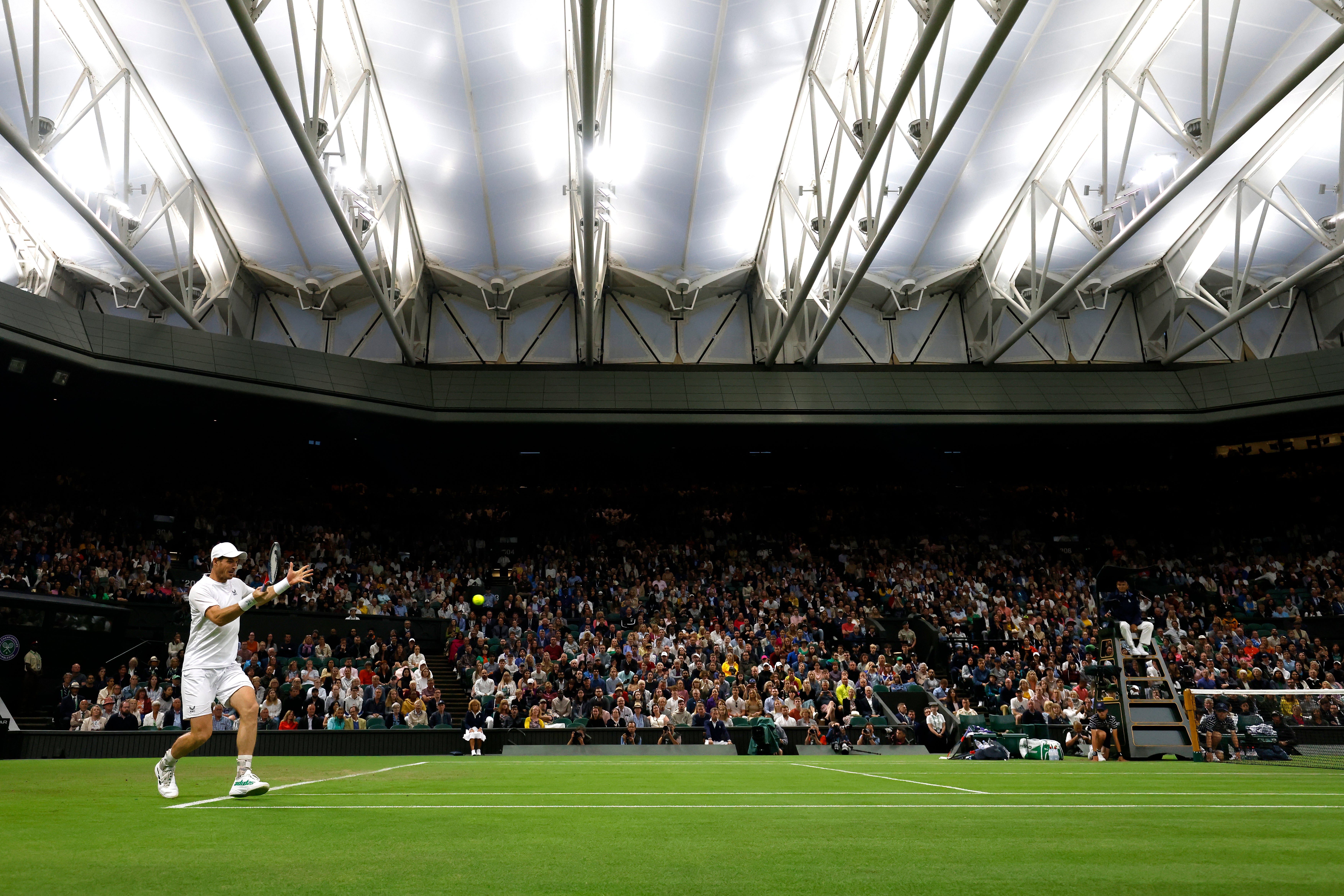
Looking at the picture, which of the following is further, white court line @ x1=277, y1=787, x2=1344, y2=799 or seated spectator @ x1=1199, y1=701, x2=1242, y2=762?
seated spectator @ x1=1199, y1=701, x2=1242, y2=762

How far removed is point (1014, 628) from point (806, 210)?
13.4 m

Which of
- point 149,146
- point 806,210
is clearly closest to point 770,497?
point 806,210

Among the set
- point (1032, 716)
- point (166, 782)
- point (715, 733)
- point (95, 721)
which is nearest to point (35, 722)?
point (95, 721)

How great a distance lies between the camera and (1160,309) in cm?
3092

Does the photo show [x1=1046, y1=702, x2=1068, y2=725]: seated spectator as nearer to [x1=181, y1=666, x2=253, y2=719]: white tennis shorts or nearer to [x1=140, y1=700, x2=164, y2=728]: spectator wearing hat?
[x1=181, y1=666, x2=253, y2=719]: white tennis shorts

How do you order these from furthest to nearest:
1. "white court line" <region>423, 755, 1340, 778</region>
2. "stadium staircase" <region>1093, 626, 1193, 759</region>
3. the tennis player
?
"stadium staircase" <region>1093, 626, 1193, 759</region>, "white court line" <region>423, 755, 1340, 778</region>, the tennis player

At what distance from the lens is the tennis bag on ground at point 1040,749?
15336 millimetres

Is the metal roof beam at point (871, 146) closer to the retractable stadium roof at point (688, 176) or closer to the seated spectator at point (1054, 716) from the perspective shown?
the retractable stadium roof at point (688, 176)

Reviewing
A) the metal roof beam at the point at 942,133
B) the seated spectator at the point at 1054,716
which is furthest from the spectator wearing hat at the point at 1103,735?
the metal roof beam at the point at 942,133

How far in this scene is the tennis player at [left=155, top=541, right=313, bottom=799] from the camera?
6.29m

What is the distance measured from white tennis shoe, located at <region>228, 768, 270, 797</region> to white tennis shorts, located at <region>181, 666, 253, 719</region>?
0.52 metres

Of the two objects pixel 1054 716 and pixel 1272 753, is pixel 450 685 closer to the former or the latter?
pixel 1054 716

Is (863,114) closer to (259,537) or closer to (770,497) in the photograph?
(770,497)

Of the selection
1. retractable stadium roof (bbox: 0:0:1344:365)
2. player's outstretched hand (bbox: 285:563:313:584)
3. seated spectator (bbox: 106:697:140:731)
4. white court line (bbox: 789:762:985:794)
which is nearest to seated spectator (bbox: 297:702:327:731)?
seated spectator (bbox: 106:697:140:731)
